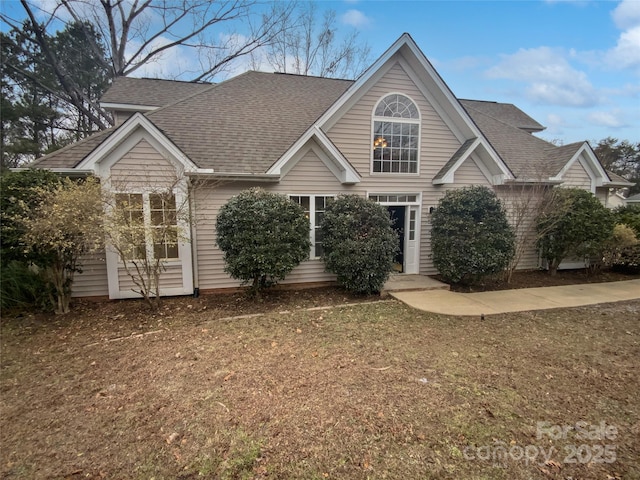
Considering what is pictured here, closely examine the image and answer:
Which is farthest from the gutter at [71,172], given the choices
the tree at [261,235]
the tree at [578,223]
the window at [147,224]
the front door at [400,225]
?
the tree at [578,223]

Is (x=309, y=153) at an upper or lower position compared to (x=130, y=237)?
upper

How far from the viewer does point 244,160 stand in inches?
321

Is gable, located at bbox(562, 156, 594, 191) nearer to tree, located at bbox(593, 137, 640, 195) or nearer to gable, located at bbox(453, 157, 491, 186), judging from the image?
gable, located at bbox(453, 157, 491, 186)

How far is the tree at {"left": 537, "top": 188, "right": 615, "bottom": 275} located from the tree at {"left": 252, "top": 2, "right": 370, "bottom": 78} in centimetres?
1759

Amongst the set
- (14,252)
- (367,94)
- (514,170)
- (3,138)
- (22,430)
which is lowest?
(22,430)

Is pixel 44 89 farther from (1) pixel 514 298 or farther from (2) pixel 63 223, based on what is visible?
(1) pixel 514 298

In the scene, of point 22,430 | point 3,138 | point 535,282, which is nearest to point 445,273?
point 535,282

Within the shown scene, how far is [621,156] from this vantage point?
37219 millimetres

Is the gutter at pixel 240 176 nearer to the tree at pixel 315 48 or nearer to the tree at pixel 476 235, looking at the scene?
the tree at pixel 476 235

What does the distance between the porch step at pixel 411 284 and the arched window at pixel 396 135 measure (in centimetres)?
315

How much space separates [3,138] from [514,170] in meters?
25.2

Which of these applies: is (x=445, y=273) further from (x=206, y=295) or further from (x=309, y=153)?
(x=206, y=295)

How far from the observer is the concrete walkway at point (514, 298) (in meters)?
6.66

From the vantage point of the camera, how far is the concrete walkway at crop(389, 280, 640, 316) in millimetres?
6664
